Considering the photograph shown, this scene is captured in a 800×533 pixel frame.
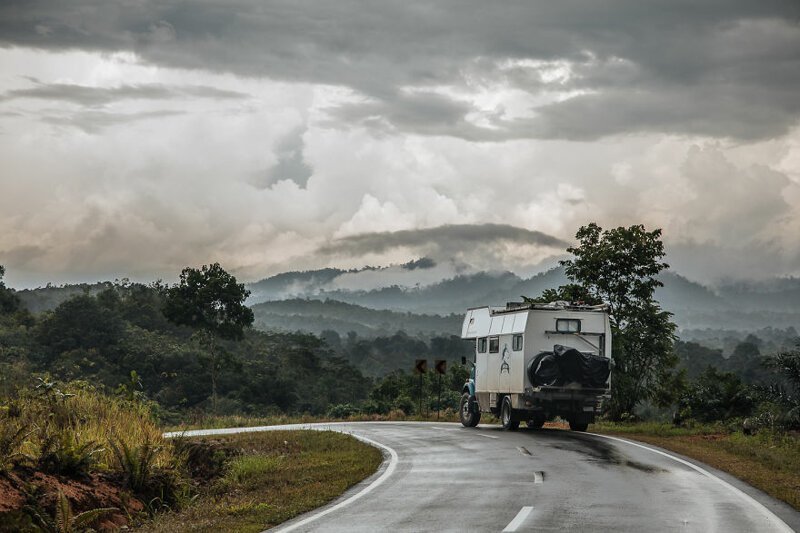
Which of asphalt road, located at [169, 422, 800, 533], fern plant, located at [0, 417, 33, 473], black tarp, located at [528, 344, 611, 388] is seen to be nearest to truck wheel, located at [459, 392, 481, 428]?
black tarp, located at [528, 344, 611, 388]

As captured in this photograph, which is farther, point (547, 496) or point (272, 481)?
point (272, 481)

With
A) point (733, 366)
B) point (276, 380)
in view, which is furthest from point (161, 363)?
point (733, 366)

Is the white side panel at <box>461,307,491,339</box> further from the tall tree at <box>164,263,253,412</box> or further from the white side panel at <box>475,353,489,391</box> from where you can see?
the tall tree at <box>164,263,253,412</box>

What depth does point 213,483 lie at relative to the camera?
55.8ft

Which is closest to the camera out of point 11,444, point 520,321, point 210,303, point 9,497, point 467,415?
point 9,497

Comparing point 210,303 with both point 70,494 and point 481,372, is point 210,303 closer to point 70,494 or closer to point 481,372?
point 481,372

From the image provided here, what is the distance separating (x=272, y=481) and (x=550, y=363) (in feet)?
41.3

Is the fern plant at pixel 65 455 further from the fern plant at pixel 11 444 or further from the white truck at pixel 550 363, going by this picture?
the white truck at pixel 550 363

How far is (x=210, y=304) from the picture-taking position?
223ft

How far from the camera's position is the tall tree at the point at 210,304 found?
220 feet

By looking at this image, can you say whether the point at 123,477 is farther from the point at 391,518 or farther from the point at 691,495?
the point at 691,495

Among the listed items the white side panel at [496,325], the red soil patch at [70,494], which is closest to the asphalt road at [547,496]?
the red soil patch at [70,494]

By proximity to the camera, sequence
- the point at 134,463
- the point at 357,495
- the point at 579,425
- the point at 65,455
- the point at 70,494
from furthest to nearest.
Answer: the point at 579,425, the point at 134,463, the point at 357,495, the point at 65,455, the point at 70,494

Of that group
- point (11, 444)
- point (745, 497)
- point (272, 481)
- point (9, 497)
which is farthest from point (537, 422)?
point (9, 497)
